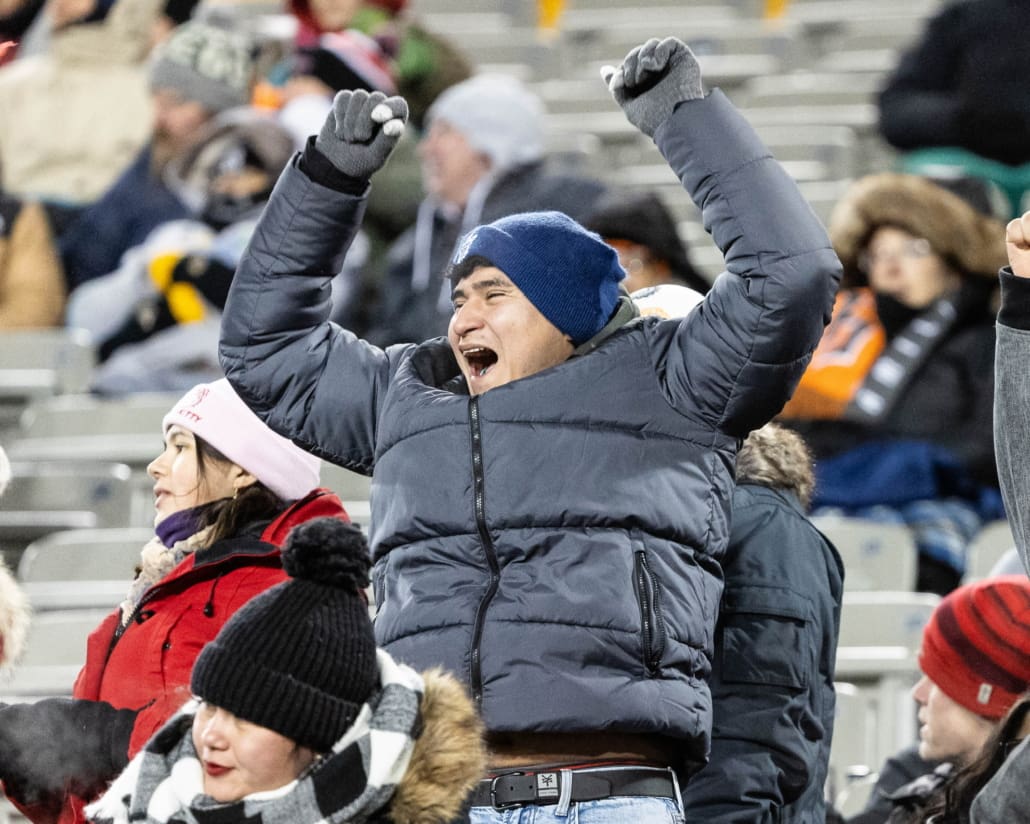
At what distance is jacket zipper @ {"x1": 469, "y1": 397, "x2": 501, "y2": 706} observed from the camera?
8.86 ft

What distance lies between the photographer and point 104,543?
518 cm

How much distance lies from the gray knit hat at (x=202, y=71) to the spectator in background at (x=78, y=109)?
0.43 feet

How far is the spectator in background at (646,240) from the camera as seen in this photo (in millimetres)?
5312

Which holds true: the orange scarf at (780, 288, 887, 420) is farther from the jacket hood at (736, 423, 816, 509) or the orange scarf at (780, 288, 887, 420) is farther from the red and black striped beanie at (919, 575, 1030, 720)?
the jacket hood at (736, 423, 816, 509)

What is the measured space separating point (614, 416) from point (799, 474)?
1.94 feet

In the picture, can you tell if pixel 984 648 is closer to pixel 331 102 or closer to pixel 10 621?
pixel 10 621

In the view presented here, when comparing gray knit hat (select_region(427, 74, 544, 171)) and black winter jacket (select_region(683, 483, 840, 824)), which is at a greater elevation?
black winter jacket (select_region(683, 483, 840, 824))

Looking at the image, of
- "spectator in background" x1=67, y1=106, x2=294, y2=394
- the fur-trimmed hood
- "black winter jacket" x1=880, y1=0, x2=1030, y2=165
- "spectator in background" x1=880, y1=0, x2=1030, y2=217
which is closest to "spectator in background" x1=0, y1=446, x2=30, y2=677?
"spectator in background" x1=67, y1=106, x2=294, y2=394

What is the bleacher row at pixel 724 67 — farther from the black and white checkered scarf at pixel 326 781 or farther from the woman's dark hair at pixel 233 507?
the black and white checkered scarf at pixel 326 781

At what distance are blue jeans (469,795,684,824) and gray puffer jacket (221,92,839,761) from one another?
0.10 m

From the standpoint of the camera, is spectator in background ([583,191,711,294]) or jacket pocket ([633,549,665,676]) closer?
jacket pocket ([633,549,665,676])

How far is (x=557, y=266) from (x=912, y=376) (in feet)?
9.26

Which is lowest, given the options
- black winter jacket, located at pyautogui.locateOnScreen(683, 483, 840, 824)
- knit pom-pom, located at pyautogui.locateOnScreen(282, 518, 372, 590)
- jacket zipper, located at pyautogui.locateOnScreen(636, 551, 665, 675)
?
black winter jacket, located at pyautogui.locateOnScreen(683, 483, 840, 824)

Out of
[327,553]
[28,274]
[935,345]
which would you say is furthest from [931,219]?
[327,553]
